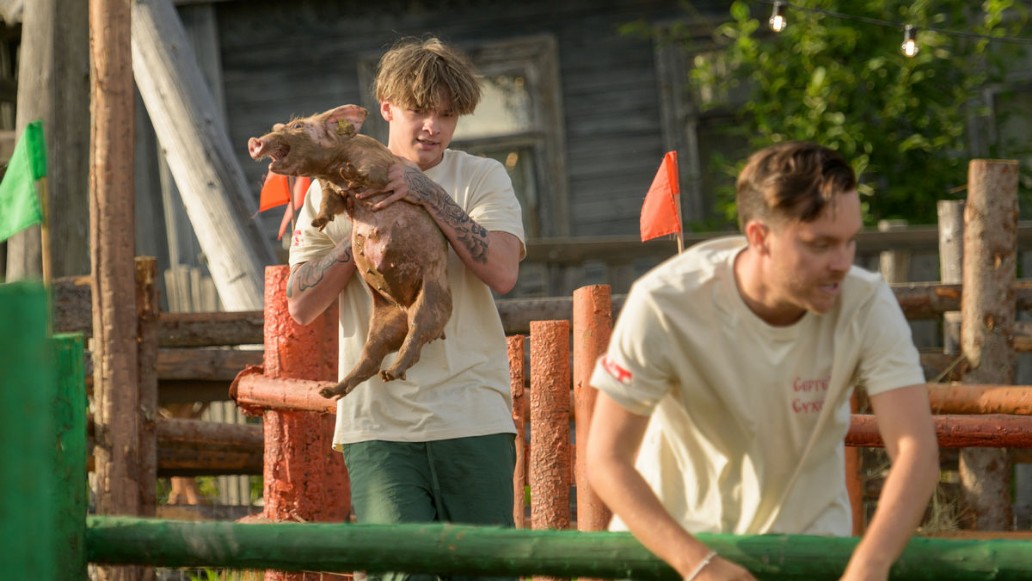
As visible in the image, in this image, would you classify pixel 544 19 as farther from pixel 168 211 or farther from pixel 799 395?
pixel 799 395

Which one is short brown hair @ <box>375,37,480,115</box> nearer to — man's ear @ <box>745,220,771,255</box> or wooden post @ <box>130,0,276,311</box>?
man's ear @ <box>745,220,771,255</box>

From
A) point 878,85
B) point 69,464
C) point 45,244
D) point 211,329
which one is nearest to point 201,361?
point 211,329

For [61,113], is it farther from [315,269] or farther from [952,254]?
[952,254]

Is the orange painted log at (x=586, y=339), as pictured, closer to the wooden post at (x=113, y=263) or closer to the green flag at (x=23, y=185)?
the green flag at (x=23, y=185)

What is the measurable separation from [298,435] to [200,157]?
2.80 metres

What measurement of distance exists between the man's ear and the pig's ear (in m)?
1.02

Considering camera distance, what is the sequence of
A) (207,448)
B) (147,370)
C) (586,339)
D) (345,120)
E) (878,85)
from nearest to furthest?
(345,120) < (586,339) < (147,370) < (207,448) < (878,85)

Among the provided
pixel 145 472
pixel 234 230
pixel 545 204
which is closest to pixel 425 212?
pixel 145 472

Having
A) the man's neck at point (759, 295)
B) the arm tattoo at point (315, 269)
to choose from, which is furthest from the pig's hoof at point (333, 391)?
the man's neck at point (759, 295)

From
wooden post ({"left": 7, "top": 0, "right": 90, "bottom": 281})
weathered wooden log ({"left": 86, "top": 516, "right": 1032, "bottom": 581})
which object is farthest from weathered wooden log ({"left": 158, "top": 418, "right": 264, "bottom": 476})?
weathered wooden log ({"left": 86, "top": 516, "right": 1032, "bottom": 581})

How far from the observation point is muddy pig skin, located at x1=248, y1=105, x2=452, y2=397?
3082mm

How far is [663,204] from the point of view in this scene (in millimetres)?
4660

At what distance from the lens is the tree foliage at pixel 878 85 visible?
9.35 meters

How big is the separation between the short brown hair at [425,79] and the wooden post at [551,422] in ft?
2.84
